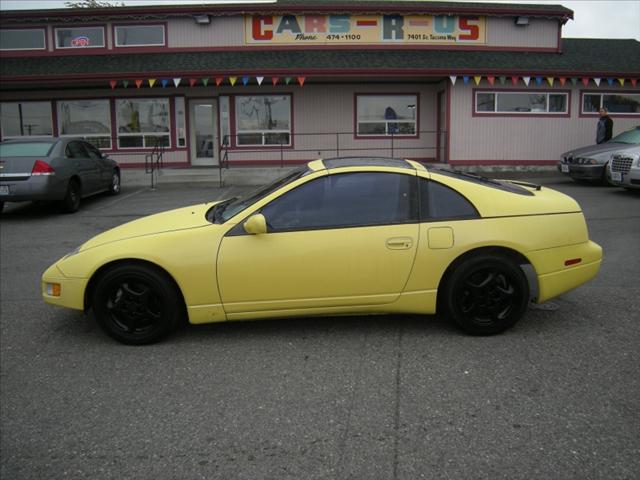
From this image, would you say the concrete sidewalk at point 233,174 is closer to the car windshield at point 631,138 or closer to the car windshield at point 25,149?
the car windshield at point 631,138

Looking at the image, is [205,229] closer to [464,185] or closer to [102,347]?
[102,347]

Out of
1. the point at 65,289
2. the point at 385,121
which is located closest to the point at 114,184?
the point at 385,121

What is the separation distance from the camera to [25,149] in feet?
37.4

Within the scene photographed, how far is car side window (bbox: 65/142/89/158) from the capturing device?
12.1m

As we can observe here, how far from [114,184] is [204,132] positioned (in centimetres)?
511

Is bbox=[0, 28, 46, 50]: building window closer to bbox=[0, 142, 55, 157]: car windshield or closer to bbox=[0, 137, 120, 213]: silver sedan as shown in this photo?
bbox=[0, 137, 120, 213]: silver sedan

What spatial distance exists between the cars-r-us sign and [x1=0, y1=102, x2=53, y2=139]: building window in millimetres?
6960

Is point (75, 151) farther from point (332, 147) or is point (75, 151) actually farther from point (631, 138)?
point (631, 138)

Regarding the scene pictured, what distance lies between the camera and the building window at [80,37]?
19094 millimetres

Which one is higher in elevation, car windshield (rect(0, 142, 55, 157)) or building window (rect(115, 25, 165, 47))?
building window (rect(115, 25, 165, 47))

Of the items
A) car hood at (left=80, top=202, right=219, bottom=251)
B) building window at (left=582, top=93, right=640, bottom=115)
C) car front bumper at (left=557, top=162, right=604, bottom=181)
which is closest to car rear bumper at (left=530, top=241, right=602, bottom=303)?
car hood at (left=80, top=202, right=219, bottom=251)

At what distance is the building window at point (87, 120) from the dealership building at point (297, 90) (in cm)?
3

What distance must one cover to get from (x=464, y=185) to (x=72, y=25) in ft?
59.6

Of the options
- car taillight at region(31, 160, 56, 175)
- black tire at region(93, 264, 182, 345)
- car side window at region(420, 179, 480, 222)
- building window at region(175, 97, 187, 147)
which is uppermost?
building window at region(175, 97, 187, 147)
